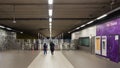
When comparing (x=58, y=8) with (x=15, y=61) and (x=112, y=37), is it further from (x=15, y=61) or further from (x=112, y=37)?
(x=112, y=37)

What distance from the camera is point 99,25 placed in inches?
931

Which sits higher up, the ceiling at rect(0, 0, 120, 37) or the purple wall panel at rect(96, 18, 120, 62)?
the ceiling at rect(0, 0, 120, 37)

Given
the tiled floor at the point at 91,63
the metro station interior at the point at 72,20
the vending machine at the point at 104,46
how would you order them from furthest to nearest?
the vending machine at the point at 104,46 → the metro station interior at the point at 72,20 → the tiled floor at the point at 91,63

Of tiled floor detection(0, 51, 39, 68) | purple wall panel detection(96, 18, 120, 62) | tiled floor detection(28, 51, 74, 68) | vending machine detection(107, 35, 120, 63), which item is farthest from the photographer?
purple wall panel detection(96, 18, 120, 62)

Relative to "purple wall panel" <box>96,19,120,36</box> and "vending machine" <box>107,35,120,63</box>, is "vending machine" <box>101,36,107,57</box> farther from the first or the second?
"vending machine" <box>107,35,120,63</box>

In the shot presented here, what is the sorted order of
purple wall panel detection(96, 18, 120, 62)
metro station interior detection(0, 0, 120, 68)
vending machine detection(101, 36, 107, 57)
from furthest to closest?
vending machine detection(101, 36, 107, 57), purple wall panel detection(96, 18, 120, 62), metro station interior detection(0, 0, 120, 68)

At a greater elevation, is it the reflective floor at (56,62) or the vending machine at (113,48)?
the vending machine at (113,48)

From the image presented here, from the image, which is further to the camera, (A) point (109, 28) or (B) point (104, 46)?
(B) point (104, 46)

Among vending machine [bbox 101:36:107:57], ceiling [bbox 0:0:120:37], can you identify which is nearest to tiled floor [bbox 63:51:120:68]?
vending machine [bbox 101:36:107:57]

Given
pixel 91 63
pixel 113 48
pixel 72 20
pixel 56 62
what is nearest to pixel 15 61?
pixel 56 62

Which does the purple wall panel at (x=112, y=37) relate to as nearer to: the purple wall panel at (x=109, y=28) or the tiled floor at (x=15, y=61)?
the purple wall panel at (x=109, y=28)

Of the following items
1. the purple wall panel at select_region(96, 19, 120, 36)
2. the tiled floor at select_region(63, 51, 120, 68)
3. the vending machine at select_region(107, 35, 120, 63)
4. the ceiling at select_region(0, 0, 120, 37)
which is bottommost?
the tiled floor at select_region(63, 51, 120, 68)

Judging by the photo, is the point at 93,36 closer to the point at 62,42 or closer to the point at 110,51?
the point at 110,51

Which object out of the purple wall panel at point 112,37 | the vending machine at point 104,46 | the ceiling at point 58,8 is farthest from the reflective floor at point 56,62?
the ceiling at point 58,8
